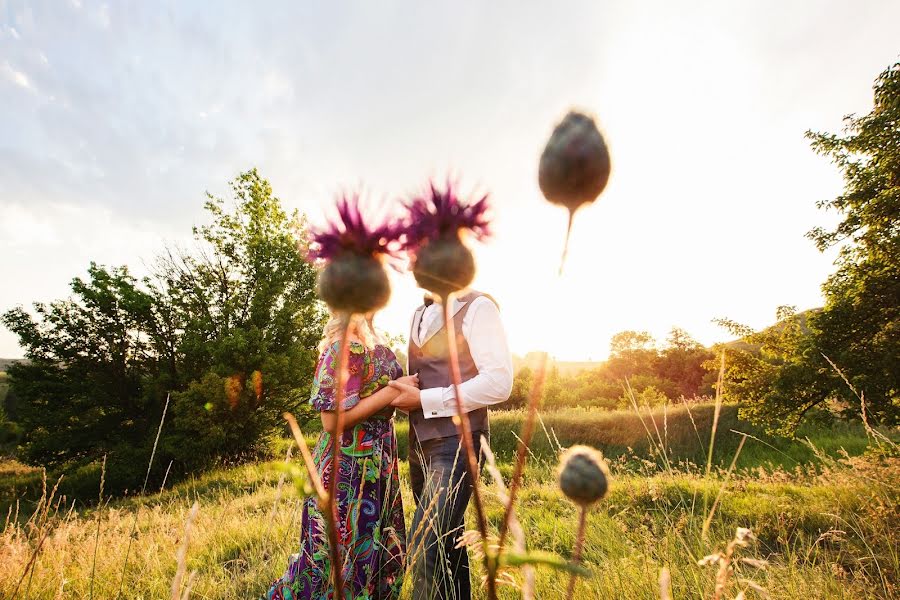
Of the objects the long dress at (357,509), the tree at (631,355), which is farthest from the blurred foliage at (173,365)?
the tree at (631,355)

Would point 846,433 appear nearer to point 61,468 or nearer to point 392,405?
point 392,405

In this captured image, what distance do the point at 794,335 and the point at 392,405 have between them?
12145 millimetres

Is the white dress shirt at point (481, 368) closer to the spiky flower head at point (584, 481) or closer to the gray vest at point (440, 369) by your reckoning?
the gray vest at point (440, 369)

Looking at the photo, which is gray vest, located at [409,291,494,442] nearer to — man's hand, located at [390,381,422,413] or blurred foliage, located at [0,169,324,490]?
man's hand, located at [390,381,422,413]

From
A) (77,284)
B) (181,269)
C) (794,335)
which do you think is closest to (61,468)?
(77,284)

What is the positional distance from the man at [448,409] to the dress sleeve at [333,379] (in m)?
0.21

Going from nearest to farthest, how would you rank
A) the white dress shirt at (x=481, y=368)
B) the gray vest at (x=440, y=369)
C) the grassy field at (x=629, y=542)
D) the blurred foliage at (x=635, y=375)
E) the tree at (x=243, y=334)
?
1. the white dress shirt at (x=481, y=368)
2. the gray vest at (x=440, y=369)
3. the grassy field at (x=629, y=542)
4. the tree at (x=243, y=334)
5. the blurred foliage at (x=635, y=375)

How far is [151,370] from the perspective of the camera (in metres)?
17.8

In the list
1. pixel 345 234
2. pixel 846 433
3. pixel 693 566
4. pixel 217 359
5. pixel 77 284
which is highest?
pixel 77 284

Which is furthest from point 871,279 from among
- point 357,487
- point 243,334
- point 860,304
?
point 243,334

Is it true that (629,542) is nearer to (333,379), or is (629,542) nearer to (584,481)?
(333,379)

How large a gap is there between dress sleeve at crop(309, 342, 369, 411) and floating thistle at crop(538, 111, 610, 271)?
2028 mm

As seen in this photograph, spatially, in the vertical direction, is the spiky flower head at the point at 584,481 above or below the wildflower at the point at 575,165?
below

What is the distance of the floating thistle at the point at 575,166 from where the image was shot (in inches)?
23.4
